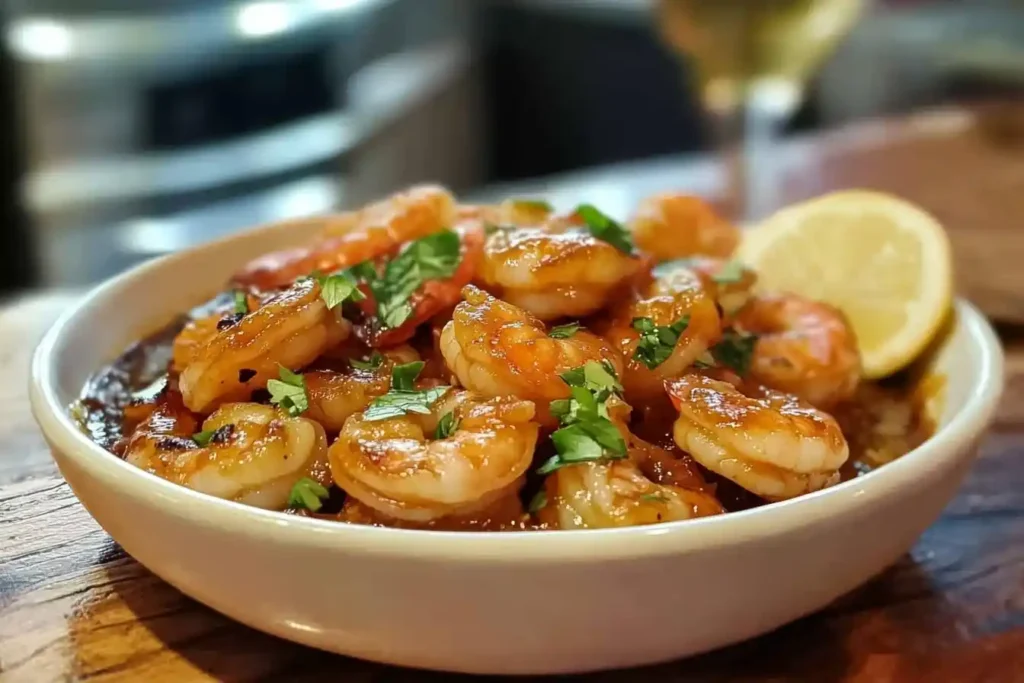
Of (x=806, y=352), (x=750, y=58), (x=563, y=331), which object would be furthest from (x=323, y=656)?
(x=750, y=58)

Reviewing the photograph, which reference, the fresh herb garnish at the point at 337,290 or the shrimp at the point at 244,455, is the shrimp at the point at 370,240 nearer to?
the fresh herb garnish at the point at 337,290

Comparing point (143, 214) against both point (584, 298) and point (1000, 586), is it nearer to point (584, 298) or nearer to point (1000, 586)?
point (584, 298)

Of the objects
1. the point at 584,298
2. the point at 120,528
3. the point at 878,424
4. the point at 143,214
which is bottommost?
the point at 143,214

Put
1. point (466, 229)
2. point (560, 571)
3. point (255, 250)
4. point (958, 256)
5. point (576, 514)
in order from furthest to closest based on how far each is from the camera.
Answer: point (958, 256) < point (255, 250) < point (466, 229) < point (576, 514) < point (560, 571)

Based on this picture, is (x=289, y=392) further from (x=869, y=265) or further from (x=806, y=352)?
(x=869, y=265)

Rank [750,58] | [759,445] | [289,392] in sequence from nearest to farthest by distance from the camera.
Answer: [759,445] → [289,392] → [750,58]

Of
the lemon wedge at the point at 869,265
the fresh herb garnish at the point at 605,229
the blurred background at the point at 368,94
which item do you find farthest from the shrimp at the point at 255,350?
the blurred background at the point at 368,94

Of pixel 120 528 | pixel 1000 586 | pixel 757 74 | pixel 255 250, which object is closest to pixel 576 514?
pixel 120 528
